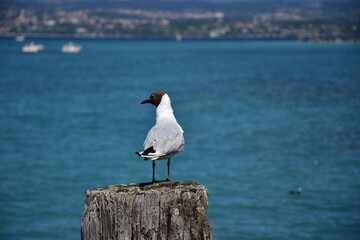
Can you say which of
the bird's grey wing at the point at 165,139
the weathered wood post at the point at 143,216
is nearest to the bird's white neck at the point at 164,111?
the bird's grey wing at the point at 165,139

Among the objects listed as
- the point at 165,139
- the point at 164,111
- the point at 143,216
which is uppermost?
the point at 164,111

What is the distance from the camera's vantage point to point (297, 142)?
843 inches

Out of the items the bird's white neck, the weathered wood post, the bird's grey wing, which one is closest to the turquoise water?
the bird's white neck

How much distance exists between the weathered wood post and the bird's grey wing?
112cm

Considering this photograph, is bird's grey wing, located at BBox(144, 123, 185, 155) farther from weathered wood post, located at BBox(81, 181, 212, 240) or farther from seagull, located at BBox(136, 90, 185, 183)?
weathered wood post, located at BBox(81, 181, 212, 240)

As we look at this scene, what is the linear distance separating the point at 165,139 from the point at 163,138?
0.02 metres

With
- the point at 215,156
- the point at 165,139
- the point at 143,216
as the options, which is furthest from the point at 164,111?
the point at 215,156

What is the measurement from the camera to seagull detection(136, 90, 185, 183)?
4.79 meters

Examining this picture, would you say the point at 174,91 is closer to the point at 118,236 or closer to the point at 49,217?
the point at 49,217

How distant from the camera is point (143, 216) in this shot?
3.61 m

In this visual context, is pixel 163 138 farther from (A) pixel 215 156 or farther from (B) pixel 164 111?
(A) pixel 215 156

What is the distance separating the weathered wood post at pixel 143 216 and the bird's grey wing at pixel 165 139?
1119 mm

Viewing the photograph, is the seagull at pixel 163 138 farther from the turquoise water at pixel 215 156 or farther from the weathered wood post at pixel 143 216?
the turquoise water at pixel 215 156

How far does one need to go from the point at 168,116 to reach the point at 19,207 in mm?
9466
